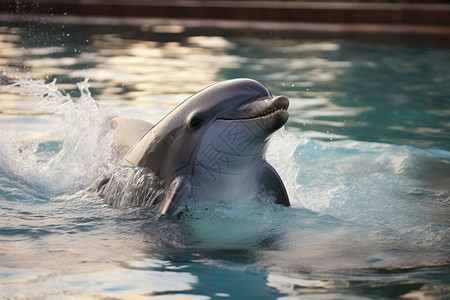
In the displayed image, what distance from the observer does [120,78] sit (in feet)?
37.9

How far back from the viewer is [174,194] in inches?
167

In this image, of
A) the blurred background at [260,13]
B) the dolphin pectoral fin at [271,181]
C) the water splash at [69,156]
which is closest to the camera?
the dolphin pectoral fin at [271,181]

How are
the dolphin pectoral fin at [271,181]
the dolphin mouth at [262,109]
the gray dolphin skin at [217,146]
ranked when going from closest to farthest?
the dolphin mouth at [262,109], the gray dolphin skin at [217,146], the dolphin pectoral fin at [271,181]

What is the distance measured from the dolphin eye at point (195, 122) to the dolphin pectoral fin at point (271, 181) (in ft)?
1.66

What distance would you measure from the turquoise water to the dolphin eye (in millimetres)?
487

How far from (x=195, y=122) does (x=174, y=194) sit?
459 mm

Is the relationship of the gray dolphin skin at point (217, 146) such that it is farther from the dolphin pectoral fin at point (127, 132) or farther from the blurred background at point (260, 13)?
the blurred background at point (260, 13)

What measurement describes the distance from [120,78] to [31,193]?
6.27 meters

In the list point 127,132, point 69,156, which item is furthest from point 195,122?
point 69,156

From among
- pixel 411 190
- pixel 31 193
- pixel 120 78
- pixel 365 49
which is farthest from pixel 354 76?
pixel 31 193

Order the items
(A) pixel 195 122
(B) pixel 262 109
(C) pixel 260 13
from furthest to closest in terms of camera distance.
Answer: (C) pixel 260 13 → (A) pixel 195 122 → (B) pixel 262 109

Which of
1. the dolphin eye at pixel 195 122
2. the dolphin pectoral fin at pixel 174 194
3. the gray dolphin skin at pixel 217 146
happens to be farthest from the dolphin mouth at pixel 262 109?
the dolphin pectoral fin at pixel 174 194

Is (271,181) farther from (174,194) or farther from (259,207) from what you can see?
(174,194)

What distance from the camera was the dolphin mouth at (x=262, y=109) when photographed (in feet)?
13.2
